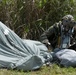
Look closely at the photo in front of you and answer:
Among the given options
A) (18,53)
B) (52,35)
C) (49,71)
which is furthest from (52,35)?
(49,71)

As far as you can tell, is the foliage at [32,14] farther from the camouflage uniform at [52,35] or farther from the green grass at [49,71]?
the green grass at [49,71]

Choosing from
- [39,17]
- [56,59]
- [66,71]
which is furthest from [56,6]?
[66,71]

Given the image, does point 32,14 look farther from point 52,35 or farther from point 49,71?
point 49,71

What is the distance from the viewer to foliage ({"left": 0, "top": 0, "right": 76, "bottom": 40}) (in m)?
7.71

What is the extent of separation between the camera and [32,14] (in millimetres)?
7977

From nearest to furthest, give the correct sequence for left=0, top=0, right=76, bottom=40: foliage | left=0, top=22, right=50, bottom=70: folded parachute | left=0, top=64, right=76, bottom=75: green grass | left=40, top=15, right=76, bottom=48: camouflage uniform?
left=0, top=64, right=76, bottom=75: green grass < left=0, top=22, right=50, bottom=70: folded parachute < left=40, top=15, right=76, bottom=48: camouflage uniform < left=0, top=0, right=76, bottom=40: foliage

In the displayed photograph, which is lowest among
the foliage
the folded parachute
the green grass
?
the green grass

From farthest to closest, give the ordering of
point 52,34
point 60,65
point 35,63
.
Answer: point 52,34 → point 60,65 → point 35,63

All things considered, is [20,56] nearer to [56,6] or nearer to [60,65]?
[60,65]

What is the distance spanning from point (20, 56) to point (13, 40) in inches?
13.8

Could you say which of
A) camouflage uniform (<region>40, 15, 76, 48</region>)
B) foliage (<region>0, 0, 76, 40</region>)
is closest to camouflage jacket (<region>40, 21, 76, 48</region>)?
camouflage uniform (<region>40, 15, 76, 48</region>)

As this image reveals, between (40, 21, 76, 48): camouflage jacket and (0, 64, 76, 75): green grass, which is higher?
(40, 21, 76, 48): camouflage jacket

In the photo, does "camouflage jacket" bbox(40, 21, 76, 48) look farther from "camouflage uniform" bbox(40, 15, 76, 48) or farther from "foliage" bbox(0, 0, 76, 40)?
"foliage" bbox(0, 0, 76, 40)

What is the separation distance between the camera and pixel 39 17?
8062 millimetres
